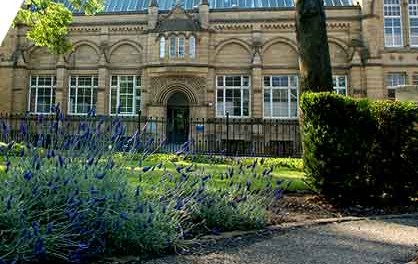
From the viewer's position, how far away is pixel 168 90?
2694cm

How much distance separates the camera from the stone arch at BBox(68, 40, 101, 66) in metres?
28.1

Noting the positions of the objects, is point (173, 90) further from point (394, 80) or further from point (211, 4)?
point (394, 80)

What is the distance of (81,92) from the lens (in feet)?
92.9

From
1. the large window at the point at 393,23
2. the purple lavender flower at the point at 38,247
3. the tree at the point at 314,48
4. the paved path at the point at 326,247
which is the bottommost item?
the paved path at the point at 326,247

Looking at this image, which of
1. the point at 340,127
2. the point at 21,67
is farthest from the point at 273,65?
the point at 340,127

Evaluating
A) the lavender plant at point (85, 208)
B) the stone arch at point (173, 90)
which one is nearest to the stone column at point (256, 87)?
the stone arch at point (173, 90)

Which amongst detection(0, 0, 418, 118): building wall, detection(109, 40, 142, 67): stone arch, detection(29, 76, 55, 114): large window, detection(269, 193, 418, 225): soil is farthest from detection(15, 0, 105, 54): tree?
detection(269, 193, 418, 225): soil

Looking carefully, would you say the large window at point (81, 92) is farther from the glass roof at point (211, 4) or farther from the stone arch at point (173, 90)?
the glass roof at point (211, 4)

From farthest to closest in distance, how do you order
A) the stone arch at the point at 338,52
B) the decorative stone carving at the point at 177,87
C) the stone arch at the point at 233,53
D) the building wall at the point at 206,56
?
the stone arch at the point at 233,53 < the decorative stone carving at the point at 177,87 < the stone arch at the point at 338,52 < the building wall at the point at 206,56

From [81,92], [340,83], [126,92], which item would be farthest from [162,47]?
[340,83]

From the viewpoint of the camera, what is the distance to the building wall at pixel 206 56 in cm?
2617

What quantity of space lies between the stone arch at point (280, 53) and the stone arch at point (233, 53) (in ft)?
4.20

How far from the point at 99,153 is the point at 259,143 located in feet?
71.4

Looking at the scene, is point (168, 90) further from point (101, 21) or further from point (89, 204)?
point (89, 204)
